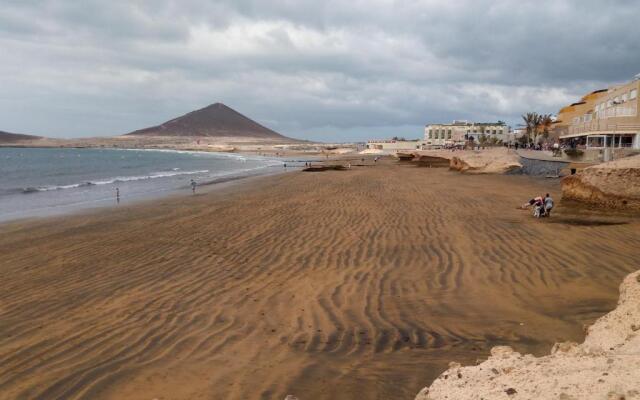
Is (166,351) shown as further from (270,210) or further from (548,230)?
(270,210)

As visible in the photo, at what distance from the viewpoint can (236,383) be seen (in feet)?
13.6

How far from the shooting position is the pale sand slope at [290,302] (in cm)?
439

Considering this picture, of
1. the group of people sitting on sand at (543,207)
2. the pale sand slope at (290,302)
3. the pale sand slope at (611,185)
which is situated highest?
the pale sand slope at (611,185)

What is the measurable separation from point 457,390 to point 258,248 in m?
7.66

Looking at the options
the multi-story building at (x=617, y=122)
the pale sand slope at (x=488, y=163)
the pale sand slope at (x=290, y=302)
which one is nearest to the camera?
the pale sand slope at (x=290, y=302)

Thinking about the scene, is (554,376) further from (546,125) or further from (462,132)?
(462,132)

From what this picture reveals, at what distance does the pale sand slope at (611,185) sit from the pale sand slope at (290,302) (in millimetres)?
1607

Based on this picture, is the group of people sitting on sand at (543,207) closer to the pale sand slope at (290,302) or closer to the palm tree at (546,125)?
the pale sand slope at (290,302)

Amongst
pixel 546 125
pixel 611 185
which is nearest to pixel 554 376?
pixel 611 185

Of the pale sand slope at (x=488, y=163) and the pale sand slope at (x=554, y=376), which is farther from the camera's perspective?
the pale sand slope at (x=488, y=163)

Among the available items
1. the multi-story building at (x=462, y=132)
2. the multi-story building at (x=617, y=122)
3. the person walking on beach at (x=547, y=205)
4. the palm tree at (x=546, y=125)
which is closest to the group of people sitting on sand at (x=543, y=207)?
the person walking on beach at (x=547, y=205)

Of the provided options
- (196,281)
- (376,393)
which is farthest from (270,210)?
(376,393)

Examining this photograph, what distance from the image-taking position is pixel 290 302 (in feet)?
21.4

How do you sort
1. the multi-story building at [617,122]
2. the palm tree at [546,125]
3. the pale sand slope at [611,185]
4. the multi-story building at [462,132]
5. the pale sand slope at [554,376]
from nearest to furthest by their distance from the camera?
the pale sand slope at [554,376]
the pale sand slope at [611,185]
the multi-story building at [617,122]
the palm tree at [546,125]
the multi-story building at [462,132]
